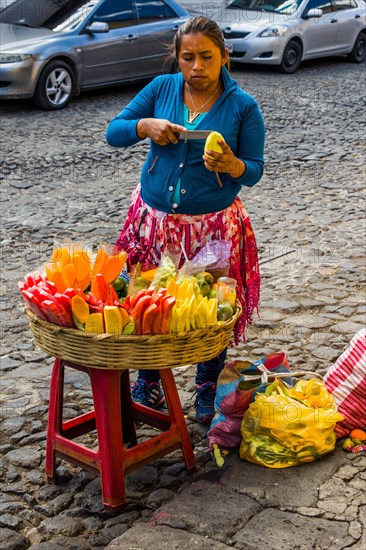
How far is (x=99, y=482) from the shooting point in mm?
4094

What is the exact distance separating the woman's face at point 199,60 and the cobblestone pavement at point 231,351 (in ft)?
5.43

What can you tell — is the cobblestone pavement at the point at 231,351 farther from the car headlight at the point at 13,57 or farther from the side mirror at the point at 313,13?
the side mirror at the point at 313,13

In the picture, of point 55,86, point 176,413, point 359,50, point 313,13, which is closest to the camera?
point 176,413

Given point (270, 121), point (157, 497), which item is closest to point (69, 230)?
point (157, 497)

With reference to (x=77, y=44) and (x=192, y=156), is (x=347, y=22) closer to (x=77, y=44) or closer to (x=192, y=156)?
(x=77, y=44)

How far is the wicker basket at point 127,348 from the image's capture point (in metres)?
3.61

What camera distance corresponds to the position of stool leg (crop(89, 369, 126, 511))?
382 cm

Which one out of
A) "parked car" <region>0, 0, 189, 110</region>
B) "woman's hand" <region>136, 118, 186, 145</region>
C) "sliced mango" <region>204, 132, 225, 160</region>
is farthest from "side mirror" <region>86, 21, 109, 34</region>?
"sliced mango" <region>204, 132, 225, 160</region>

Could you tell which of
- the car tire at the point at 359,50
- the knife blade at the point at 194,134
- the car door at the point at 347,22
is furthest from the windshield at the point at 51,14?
the knife blade at the point at 194,134

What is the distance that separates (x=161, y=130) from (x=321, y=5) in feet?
46.0

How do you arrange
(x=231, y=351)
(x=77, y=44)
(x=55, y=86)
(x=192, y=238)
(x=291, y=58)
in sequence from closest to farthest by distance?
(x=192, y=238)
(x=231, y=351)
(x=55, y=86)
(x=77, y=44)
(x=291, y=58)

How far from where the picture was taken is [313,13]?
1677 centimetres

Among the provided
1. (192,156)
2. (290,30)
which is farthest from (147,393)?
(290,30)

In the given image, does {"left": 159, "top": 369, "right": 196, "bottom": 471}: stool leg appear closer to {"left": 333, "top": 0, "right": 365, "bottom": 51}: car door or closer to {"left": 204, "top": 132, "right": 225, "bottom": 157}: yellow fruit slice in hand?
{"left": 204, "top": 132, "right": 225, "bottom": 157}: yellow fruit slice in hand
